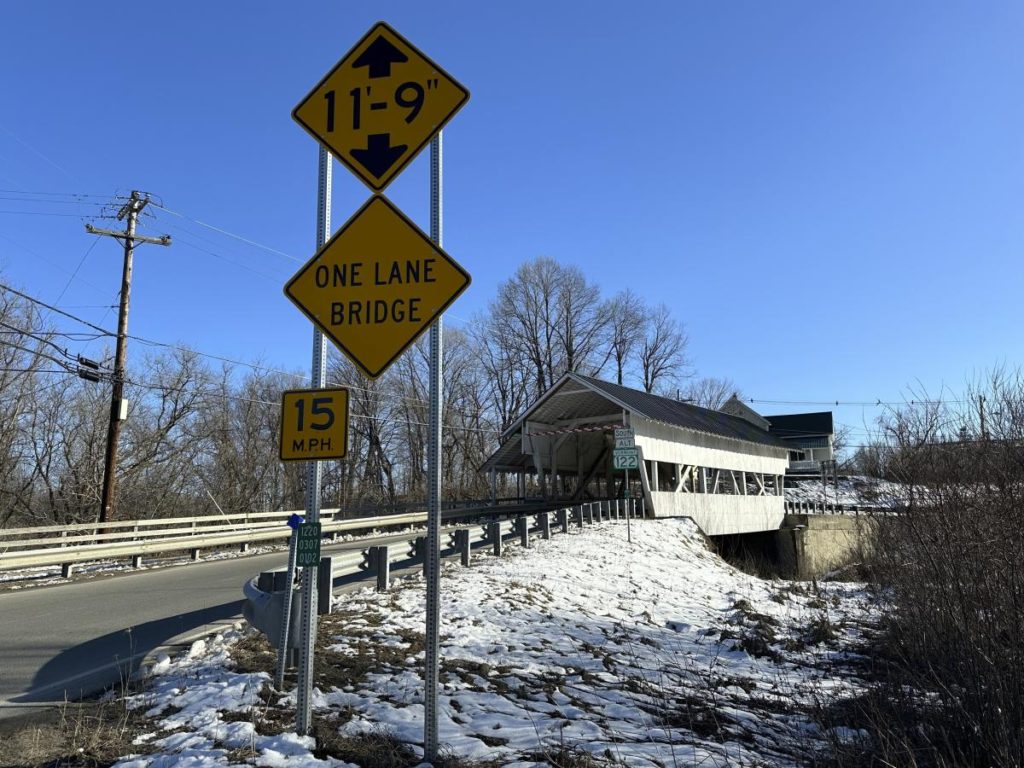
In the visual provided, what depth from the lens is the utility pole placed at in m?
19.1

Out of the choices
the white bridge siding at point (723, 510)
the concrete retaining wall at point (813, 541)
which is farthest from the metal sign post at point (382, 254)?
the concrete retaining wall at point (813, 541)

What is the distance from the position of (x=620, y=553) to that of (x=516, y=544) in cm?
253

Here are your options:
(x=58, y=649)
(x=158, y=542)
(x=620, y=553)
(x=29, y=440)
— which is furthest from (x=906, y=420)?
(x=29, y=440)

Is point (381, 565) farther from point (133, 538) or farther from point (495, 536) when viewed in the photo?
point (133, 538)

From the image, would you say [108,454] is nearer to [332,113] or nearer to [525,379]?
[332,113]

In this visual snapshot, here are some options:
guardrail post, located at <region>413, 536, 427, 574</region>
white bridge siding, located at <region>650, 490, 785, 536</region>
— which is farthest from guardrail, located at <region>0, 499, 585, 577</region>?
white bridge siding, located at <region>650, 490, 785, 536</region>

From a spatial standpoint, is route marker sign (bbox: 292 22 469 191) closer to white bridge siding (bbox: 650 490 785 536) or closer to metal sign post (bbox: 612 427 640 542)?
metal sign post (bbox: 612 427 640 542)

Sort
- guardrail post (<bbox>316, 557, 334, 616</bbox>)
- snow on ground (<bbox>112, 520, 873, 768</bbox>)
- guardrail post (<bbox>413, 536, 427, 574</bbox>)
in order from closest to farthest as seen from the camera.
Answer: snow on ground (<bbox>112, 520, 873, 768</bbox>) → guardrail post (<bbox>316, 557, 334, 616</bbox>) → guardrail post (<bbox>413, 536, 427, 574</bbox>)

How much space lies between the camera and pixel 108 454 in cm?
1919

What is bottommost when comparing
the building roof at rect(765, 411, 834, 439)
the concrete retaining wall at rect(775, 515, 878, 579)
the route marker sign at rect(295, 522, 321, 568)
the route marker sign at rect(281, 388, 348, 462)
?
the concrete retaining wall at rect(775, 515, 878, 579)

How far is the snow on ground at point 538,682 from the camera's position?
4266 mm

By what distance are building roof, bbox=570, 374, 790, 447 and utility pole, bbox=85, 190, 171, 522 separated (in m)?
15.4

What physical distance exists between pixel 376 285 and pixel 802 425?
241 ft

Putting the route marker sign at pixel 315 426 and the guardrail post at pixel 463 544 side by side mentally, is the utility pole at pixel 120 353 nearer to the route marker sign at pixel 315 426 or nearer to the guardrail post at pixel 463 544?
the guardrail post at pixel 463 544
